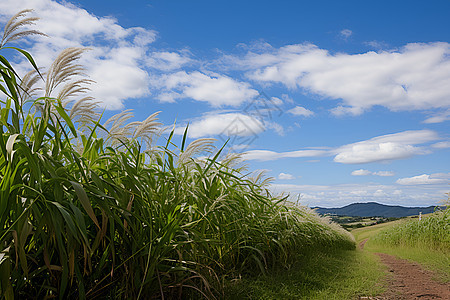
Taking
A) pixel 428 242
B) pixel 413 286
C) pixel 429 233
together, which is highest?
pixel 429 233

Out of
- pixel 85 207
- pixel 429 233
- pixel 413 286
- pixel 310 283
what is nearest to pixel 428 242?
pixel 429 233

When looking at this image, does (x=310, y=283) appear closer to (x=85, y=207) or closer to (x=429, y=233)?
(x=85, y=207)

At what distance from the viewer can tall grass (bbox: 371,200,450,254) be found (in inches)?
302

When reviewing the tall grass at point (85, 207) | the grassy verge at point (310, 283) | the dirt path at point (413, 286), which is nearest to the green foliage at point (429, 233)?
the dirt path at point (413, 286)

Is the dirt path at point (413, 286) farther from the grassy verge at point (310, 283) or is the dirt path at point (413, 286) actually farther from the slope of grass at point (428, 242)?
the slope of grass at point (428, 242)

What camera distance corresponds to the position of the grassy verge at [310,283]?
2927 millimetres

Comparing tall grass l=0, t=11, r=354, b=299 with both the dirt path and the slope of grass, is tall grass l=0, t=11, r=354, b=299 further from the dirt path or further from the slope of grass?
the slope of grass

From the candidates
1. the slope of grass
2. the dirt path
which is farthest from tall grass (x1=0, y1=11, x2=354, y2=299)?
the slope of grass

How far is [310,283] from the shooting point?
3.55m

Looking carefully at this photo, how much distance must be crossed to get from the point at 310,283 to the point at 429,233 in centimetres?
600

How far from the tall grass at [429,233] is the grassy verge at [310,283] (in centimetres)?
378

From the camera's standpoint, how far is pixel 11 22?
5.74 feet

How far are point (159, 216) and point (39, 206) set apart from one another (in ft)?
2.28

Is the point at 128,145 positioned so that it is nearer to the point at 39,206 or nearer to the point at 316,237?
the point at 39,206
